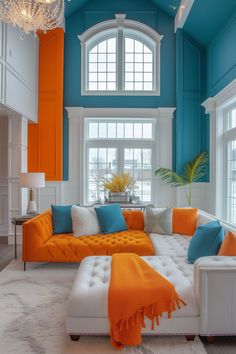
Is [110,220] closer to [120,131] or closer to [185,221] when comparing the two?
[185,221]

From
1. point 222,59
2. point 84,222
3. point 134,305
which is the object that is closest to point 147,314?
point 134,305

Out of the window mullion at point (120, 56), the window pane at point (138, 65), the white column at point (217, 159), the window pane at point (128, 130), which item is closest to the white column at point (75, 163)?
the window pane at point (128, 130)

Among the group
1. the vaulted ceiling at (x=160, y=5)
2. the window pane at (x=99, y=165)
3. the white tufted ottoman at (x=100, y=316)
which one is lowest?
the white tufted ottoman at (x=100, y=316)

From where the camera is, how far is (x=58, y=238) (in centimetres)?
386

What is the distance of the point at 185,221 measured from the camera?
420 centimetres

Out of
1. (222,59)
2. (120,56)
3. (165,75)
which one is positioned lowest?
(222,59)

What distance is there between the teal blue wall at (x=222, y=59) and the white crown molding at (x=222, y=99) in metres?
0.14

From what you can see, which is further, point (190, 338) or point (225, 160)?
point (225, 160)

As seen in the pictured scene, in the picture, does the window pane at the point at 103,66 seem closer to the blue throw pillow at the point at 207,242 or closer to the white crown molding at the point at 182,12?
the white crown molding at the point at 182,12

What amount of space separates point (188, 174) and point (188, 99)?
1.66 meters

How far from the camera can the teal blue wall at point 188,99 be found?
20.4 ft

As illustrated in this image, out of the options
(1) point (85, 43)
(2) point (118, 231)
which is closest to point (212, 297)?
(2) point (118, 231)

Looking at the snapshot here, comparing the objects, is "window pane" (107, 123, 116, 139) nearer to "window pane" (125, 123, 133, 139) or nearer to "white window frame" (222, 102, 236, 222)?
"window pane" (125, 123, 133, 139)

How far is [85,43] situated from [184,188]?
12.8ft
